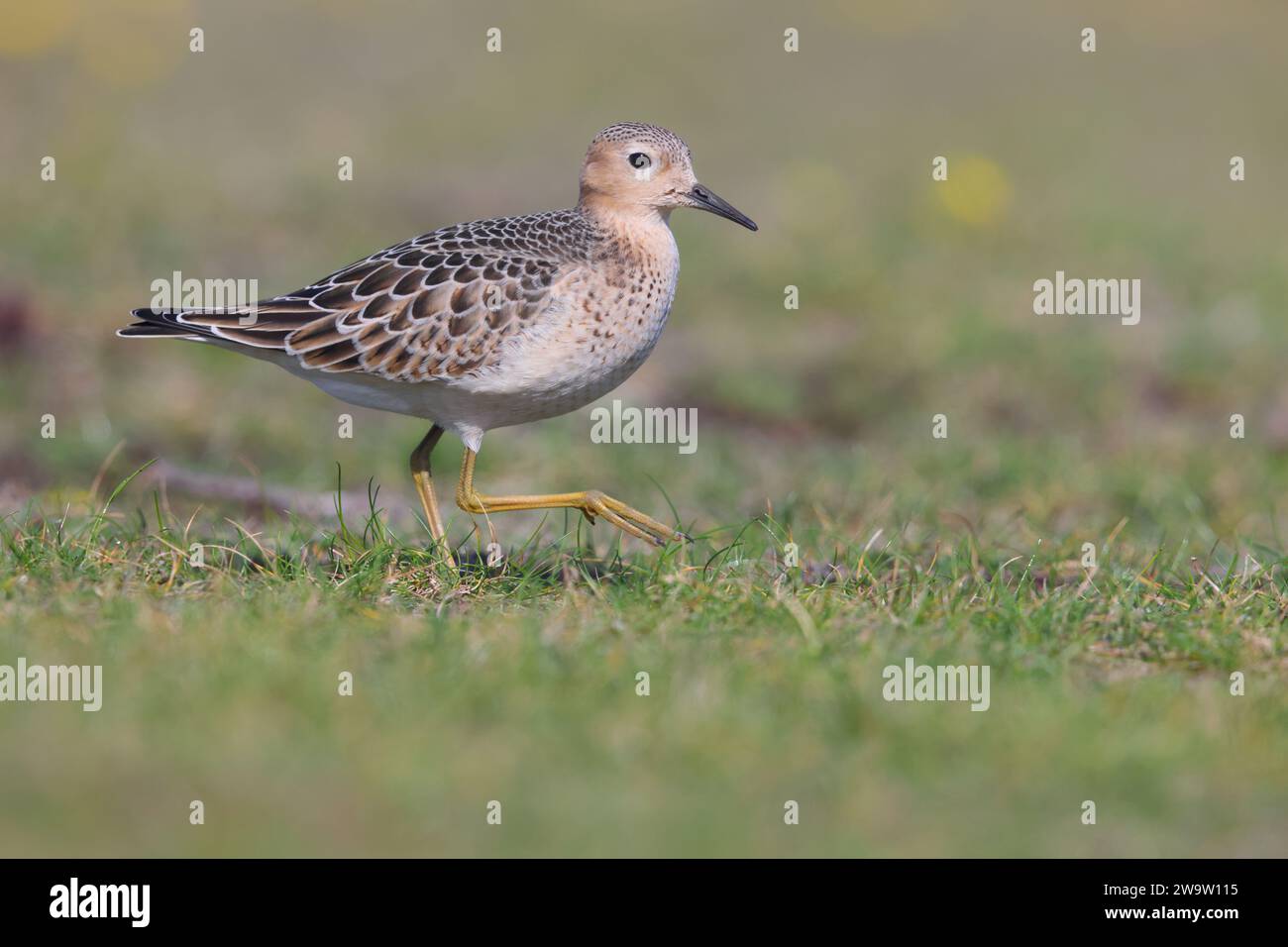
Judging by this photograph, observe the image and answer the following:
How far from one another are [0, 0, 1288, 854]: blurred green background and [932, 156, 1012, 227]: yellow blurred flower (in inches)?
1.8

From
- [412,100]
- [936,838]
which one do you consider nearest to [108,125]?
[412,100]

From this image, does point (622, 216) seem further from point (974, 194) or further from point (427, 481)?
point (974, 194)

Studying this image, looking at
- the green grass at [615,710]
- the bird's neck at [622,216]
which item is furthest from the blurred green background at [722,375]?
the bird's neck at [622,216]

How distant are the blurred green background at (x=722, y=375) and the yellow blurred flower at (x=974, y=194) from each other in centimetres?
4

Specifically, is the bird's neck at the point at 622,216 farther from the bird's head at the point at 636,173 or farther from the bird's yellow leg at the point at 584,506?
the bird's yellow leg at the point at 584,506

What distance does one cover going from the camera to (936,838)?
15.1 feet

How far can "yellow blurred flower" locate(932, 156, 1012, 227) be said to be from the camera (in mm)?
14156

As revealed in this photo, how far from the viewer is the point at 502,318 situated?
21.7 ft

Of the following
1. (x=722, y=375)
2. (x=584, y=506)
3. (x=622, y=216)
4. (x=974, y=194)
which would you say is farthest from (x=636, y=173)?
(x=974, y=194)

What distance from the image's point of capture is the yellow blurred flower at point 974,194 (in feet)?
46.4

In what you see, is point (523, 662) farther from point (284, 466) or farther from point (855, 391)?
point (855, 391)

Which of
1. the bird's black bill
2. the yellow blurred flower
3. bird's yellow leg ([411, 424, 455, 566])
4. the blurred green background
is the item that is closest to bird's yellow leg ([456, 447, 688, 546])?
bird's yellow leg ([411, 424, 455, 566])

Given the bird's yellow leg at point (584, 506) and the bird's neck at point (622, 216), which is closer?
the bird's yellow leg at point (584, 506)

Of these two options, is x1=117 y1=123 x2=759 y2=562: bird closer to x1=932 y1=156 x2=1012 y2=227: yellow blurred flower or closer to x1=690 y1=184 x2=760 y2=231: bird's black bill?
x1=690 y1=184 x2=760 y2=231: bird's black bill
